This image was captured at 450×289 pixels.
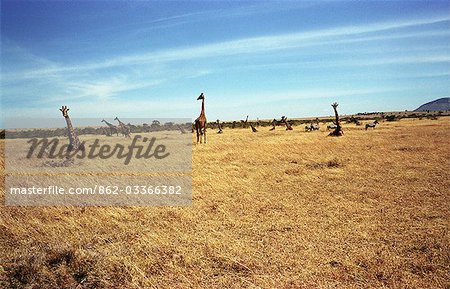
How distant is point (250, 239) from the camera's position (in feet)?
24.2

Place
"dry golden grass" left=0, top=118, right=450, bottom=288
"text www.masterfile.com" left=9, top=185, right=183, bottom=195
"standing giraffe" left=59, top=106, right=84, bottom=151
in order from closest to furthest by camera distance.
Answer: "dry golden grass" left=0, top=118, right=450, bottom=288, "text www.masterfile.com" left=9, top=185, right=183, bottom=195, "standing giraffe" left=59, top=106, right=84, bottom=151

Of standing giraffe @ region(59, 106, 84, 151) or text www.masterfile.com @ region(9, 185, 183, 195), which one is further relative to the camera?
standing giraffe @ region(59, 106, 84, 151)

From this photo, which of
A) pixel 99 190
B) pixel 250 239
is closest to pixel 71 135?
pixel 99 190

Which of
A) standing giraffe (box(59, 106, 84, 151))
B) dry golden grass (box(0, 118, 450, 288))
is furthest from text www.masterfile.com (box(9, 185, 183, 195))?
standing giraffe (box(59, 106, 84, 151))

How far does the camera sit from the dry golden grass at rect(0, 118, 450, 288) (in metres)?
5.56

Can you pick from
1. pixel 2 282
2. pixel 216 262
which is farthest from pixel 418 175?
pixel 2 282

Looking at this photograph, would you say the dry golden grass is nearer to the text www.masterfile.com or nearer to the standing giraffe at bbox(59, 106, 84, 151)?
the text www.masterfile.com

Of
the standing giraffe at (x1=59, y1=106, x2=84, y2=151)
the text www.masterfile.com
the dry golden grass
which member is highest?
the standing giraffe at (x1=59, y1=106, x2=84, y2=151)

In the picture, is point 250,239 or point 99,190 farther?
point 99,190

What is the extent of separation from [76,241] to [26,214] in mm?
3063

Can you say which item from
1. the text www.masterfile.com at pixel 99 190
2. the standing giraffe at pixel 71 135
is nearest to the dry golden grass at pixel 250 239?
the text www.masterfile.com at pixel 99 190

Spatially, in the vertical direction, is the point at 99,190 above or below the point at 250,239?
above

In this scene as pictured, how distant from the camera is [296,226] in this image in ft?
26.8

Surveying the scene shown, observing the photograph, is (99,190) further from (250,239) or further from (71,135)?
(71,135)
